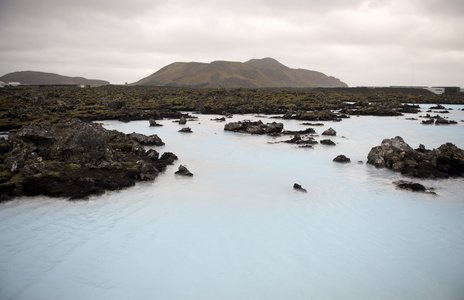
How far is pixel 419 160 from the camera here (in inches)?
464

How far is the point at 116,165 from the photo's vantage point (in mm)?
10195

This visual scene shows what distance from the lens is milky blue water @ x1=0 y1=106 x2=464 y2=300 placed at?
15.5ft

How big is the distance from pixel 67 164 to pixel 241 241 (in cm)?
725

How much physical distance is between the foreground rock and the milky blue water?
20.2 inches

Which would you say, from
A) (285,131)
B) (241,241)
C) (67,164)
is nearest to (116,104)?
(285,131)

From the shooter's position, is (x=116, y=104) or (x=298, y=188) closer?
(x=298, y=188)

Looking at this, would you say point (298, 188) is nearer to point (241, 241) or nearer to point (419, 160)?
point (241, 241)

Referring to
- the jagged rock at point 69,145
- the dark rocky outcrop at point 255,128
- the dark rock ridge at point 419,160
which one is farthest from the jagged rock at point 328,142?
the jagged rock at point 69,145

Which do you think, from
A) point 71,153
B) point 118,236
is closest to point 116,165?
point 71,153

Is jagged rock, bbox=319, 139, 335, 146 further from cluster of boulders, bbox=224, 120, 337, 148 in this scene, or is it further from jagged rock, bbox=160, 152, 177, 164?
jagged rock, bbox=160, 152, 177, 164

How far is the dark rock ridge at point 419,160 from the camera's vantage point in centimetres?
1048

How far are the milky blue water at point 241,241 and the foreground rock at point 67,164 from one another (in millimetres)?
512

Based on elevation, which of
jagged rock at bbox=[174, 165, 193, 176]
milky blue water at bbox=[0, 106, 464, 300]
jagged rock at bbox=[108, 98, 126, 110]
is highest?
jagged rock at bbox=[108, 98, 126, 110]

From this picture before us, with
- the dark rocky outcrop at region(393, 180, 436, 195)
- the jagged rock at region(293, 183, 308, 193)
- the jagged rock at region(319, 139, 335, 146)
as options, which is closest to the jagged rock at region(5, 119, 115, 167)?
the jagged rock at region(293, 183, 308, 193)
